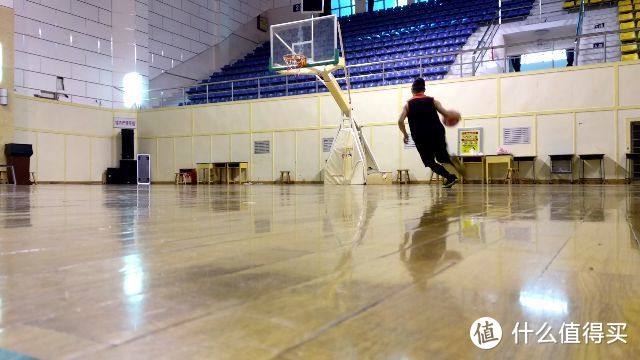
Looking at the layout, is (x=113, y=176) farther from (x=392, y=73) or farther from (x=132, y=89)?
→ (x=392, y=73)

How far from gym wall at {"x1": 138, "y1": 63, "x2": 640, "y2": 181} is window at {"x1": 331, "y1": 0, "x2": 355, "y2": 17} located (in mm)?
9558

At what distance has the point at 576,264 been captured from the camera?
1.15 meters

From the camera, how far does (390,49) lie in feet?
55.8

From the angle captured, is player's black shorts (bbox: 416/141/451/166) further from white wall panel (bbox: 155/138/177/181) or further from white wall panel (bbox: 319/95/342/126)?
white wall panel (bbox: 155/138/177/181)

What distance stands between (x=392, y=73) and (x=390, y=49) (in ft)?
8.20

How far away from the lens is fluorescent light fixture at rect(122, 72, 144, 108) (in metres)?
17.3

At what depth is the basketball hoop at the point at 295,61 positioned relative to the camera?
11.1 m

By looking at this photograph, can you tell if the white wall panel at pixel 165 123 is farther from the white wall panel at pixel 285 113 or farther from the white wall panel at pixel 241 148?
the white wall panel at pixel 285 113

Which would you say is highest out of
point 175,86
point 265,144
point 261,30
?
point 261,30

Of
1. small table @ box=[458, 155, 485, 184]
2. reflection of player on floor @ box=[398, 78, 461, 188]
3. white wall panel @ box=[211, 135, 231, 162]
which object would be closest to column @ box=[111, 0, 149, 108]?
white wall panel @ box=[211, 135, 231, 162]

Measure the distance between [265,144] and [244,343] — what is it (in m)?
15.9

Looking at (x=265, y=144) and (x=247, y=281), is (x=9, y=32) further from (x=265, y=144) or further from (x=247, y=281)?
(x=247, y=281)

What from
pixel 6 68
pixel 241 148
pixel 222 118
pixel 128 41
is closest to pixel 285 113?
pixel 241 148

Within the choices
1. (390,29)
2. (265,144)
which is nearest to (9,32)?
(265,144)
